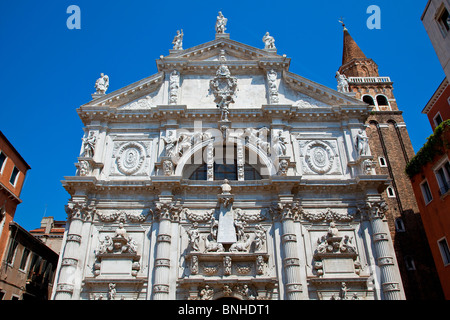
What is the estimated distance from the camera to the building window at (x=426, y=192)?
22078 millimetres

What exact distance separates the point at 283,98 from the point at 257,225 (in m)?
8.45

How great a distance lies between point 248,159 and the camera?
20.7 meters

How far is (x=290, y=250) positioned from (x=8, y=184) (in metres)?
17.2

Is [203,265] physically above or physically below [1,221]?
below

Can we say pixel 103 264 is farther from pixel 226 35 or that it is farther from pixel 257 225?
pixel 226 35

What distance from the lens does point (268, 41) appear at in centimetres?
2408

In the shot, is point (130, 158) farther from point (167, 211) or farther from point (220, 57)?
point (220, 57)

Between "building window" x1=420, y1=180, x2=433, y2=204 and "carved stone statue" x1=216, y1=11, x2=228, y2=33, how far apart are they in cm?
1653

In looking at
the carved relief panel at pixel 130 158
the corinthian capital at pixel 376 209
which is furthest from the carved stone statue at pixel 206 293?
the corinthian capital at pixel 376 209

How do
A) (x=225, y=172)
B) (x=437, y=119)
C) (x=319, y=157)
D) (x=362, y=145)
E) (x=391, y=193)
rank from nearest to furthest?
(x=362, y=145), (x=319, y=157), (x=225, y=172), (x=437, y=119), (x=391, y=193)

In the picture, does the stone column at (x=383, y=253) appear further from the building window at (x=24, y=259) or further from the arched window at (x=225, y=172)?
the building window at (x=24, y=259)

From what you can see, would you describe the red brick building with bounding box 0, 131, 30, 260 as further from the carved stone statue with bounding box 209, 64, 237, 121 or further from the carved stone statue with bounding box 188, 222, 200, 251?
the carved stone statue with bounding box 209, 64, 237, 121

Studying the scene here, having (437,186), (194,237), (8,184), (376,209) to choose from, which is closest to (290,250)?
(194,237)

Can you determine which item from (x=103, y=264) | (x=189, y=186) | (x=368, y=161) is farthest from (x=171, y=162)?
(x=368, y=161)
